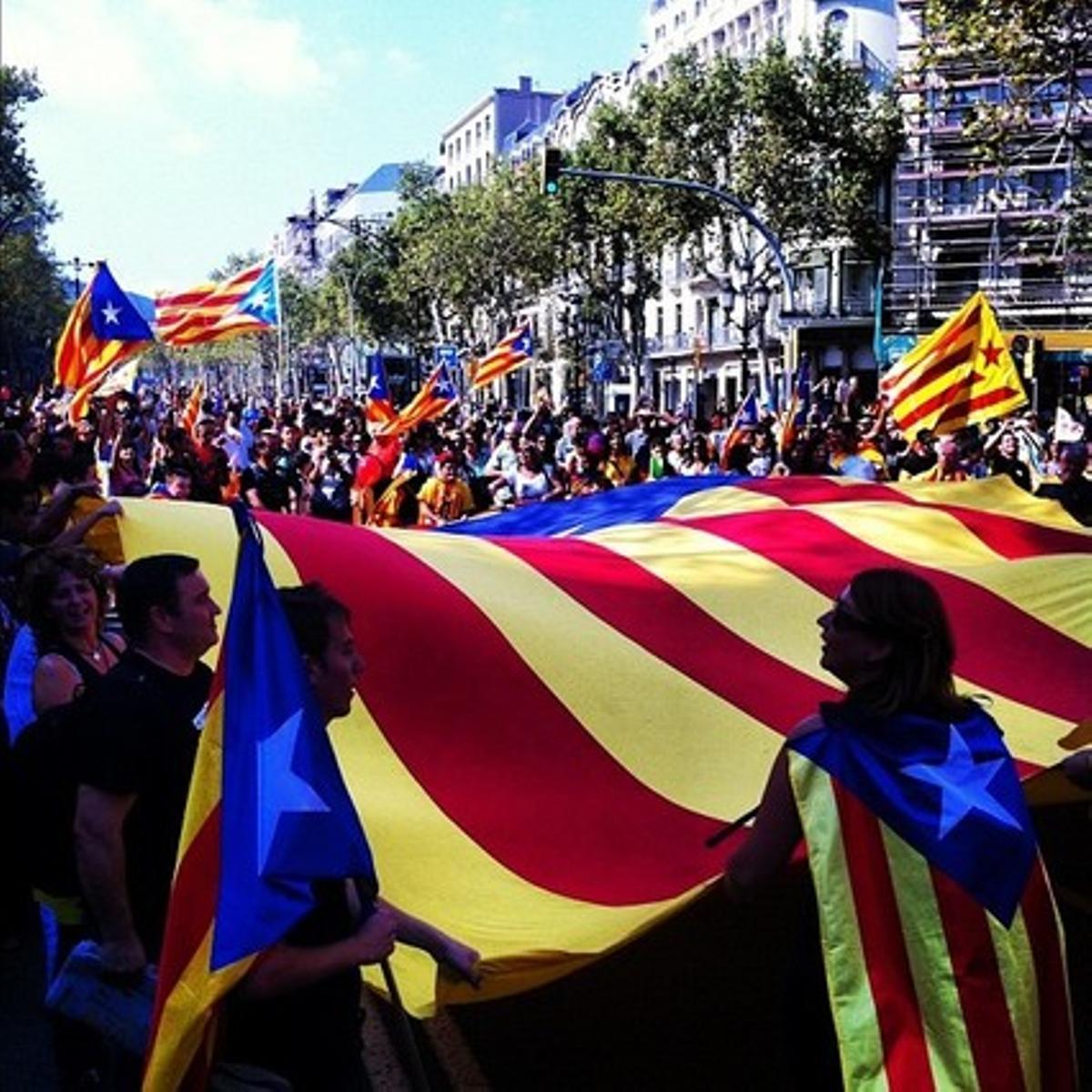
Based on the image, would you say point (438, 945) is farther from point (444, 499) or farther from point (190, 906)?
point (444, 499)

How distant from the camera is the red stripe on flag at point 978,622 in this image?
5.27 meters

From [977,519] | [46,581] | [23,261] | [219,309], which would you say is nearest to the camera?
[46,581]

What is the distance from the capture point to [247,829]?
2.62 m

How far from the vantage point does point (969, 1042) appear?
2766 mm

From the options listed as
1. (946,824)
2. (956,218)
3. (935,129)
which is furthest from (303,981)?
(956,218)

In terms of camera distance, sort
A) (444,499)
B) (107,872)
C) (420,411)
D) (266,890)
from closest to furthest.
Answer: (266,890) < (107,872) < (444,499) < (420,411)

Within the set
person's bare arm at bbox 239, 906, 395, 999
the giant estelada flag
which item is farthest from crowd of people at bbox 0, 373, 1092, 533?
person's bare arm at bbox 239, 906, 395, 999

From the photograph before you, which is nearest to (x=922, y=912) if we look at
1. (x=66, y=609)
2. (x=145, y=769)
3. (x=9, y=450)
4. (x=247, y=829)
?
(x=247, y=829)

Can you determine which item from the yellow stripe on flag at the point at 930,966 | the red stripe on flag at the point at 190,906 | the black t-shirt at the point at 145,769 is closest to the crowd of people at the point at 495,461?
the black t-shirt at the point at 145,769

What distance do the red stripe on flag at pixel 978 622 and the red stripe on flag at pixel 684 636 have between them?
24.8 inches

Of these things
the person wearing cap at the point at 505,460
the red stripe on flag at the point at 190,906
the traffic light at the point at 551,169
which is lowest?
the person wearing cap at the point at 505,460

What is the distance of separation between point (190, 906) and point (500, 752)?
6.64 feet

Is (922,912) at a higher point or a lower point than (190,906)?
lower

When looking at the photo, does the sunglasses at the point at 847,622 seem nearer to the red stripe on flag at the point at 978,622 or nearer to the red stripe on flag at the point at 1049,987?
the red stripe on flag at the point at 1049,987
